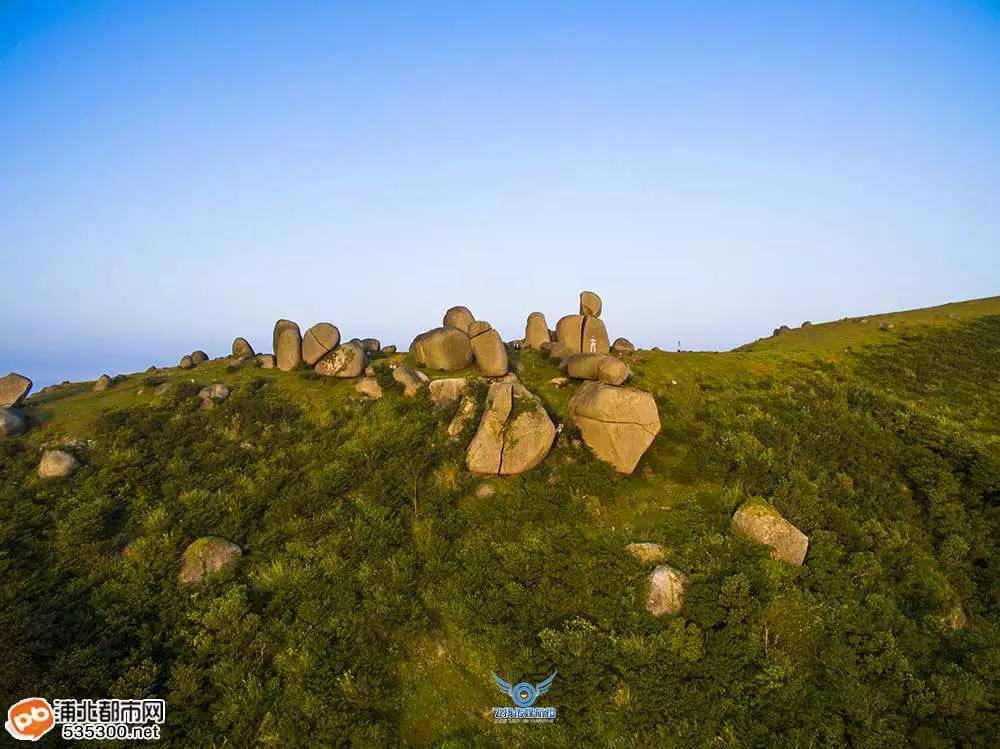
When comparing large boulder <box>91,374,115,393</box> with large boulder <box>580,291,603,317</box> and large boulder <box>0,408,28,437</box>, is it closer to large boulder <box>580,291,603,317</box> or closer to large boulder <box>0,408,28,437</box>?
large boulder <box>0,408,28,437</box>

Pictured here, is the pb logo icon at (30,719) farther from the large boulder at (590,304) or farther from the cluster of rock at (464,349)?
the large boulder at (590,304)

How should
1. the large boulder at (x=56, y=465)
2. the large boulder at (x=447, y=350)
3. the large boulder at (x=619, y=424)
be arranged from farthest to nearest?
the large boulder at (x=447, y=350)
the large boulder at (x=619, y=424)
the large boulder at (x=56, y=465)

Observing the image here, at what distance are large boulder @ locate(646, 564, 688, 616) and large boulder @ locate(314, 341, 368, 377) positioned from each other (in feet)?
84.2

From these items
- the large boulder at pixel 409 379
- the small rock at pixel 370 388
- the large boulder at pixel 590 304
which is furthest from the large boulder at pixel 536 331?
the small rock at pixel 370 388

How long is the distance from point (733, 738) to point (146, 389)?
4003cm

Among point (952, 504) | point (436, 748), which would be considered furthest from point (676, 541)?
point (952, 504)

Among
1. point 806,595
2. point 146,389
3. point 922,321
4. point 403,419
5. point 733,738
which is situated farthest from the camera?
point 922,321

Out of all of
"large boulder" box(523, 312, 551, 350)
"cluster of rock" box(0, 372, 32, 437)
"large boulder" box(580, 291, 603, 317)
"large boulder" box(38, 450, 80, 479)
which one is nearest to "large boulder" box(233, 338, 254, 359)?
"cluster of rock" box(0, 372, 32, 437)

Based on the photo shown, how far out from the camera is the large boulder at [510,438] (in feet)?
89.1

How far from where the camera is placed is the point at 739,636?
18406mm

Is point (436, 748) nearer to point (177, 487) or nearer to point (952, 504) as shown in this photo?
point (177, 487)

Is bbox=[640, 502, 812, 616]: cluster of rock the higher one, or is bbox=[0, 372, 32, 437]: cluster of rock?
bbox=[0, 372, 32, 437]: cluster of rock

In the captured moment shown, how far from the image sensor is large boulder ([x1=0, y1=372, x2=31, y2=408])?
32.5 metres

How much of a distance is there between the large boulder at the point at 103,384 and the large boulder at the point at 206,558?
22876 mm
